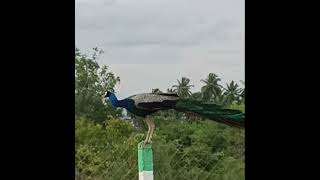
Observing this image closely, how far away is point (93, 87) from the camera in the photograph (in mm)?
1258

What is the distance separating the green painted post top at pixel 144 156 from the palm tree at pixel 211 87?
20 centimetres

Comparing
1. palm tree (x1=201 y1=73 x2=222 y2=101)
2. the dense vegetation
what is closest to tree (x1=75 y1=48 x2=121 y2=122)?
the dense vegetation

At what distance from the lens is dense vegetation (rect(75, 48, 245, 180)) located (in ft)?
3.93

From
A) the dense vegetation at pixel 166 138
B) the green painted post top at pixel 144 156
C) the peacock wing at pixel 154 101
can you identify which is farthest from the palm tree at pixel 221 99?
the green painted post top at pixel 144 156

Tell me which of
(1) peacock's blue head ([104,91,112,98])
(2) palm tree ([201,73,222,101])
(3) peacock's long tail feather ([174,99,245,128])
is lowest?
(3) peacock's long tail feather ([174,99,245,128])

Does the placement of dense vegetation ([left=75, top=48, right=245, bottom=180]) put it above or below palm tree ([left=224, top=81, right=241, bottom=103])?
below

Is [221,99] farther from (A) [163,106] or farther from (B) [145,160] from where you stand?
(B) [145,160]

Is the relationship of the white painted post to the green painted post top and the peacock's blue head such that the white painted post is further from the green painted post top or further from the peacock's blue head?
the peacock's blue head

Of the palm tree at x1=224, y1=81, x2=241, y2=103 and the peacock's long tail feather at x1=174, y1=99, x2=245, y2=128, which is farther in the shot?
the peacock's long tail feather at x1=174, y1=99, x2=245, y2=128

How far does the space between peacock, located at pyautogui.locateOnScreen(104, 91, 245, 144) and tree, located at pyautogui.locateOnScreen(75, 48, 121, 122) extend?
2 centimetres
